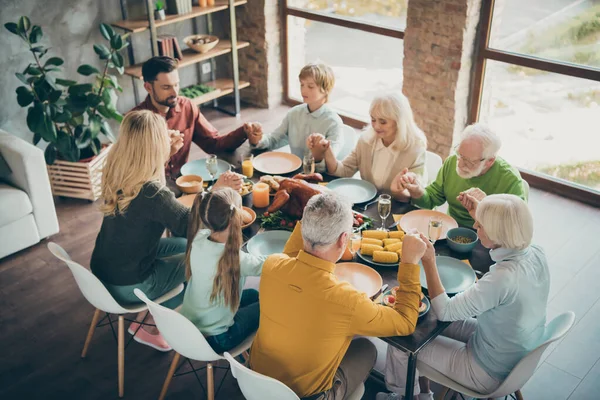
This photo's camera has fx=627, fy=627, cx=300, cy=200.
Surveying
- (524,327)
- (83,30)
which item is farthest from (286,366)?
(83,30)

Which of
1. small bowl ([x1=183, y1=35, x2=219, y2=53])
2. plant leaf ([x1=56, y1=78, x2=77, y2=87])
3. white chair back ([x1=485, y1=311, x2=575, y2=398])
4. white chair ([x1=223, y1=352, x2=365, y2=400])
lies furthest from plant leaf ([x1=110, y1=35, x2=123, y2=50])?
white chair back ([x1=485, y1=311, x2=575, y2=398])

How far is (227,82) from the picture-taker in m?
6.71

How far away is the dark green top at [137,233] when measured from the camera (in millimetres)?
2922

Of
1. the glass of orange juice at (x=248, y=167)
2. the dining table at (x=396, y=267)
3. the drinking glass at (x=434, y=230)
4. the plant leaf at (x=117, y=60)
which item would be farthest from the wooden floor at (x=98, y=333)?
the plant leaf at (x=117, y=60)

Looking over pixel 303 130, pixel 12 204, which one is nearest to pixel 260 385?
pixel 303 130

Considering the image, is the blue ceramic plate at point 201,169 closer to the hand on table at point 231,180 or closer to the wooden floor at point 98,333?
the hand on table at point 231,180

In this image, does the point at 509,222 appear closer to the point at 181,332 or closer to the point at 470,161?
the point at 470,161

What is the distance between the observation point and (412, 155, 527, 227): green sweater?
319 centimetres

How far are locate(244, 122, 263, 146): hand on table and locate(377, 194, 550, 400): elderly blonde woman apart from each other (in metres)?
1.69

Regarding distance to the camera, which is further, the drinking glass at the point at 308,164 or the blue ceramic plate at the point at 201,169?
the blue ceramic plate at the point at 201,169

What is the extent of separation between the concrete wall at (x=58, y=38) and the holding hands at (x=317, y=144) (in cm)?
290

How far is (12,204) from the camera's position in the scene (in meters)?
4.13

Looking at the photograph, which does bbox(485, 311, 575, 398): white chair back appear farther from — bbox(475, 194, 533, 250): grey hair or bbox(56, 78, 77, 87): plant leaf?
bbox(56, 78, 77, 87): plant leaf

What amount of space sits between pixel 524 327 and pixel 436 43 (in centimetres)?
320
